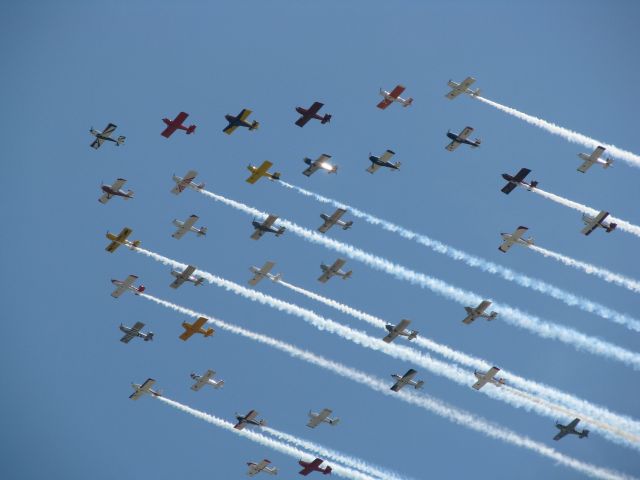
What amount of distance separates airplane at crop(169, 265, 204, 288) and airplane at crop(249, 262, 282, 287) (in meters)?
3.68

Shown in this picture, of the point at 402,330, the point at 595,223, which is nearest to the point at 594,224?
the point at 595,223

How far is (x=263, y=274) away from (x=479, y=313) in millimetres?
15381

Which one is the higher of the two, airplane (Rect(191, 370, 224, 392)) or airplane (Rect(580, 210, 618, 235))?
airplane (Rect(580, 210, 618, 235))

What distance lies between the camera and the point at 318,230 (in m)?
81.8

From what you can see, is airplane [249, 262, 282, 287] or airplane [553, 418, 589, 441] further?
airplane [249, 262, 282, 287]

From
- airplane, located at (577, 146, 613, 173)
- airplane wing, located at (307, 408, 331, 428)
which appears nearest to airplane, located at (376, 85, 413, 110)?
airplane, located at (577, 146, 613, 173)

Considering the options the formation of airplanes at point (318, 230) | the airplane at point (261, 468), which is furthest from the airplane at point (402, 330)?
the airplane at point (261, 468)

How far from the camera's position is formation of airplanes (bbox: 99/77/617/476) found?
78812 millimetres

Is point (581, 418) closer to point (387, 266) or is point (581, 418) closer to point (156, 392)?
point (387, 266)

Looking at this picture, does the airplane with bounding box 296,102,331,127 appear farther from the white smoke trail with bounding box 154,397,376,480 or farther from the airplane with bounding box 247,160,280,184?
the white smoke trail with bounding box 154,397,376,480

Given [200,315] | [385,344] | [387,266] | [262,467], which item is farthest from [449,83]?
[262,467]

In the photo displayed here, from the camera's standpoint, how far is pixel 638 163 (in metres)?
80.1

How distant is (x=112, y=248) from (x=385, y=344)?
20.3 m

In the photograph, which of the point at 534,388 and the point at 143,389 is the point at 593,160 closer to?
the point at 534,388
